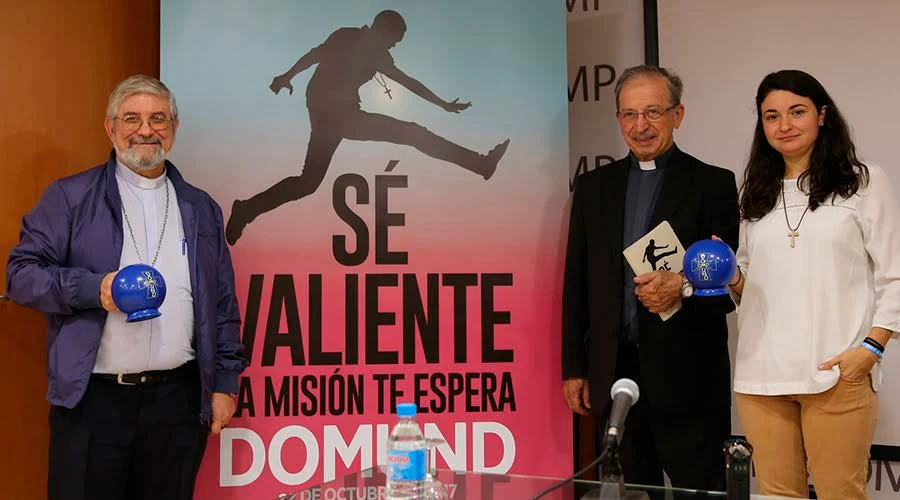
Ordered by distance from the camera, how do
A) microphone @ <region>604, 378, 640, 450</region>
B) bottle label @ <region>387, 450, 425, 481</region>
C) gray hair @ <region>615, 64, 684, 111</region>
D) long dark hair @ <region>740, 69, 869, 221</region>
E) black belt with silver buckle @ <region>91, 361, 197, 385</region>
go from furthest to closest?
gray hair @ <region>615, 64, 684, 111</region>
black belt with silver buckle @ <region>91, 361, 197, 385</region>
long dark hair @ <region>740, 69, 869, 221</region>
bottle label @ <region>387, 450, 425, 481</region>
microphone @ <region>604, 378, 640, 450</region>

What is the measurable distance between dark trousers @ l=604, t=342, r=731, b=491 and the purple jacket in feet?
→ 4.31

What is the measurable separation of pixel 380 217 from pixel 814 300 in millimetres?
1503

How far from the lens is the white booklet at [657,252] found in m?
2.95

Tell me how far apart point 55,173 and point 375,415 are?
4.64ft

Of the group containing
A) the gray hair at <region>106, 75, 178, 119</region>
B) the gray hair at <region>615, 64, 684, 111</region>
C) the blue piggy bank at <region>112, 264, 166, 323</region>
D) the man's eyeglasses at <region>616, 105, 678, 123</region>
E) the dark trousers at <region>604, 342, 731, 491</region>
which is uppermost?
the gray hair at <region>615, 64, 684, 111</region>

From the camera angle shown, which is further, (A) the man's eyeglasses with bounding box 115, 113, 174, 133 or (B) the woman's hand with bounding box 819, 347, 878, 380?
(A) the man's eyeglasses with bounding box 115, 113, 174, 133

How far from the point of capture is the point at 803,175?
2.67m

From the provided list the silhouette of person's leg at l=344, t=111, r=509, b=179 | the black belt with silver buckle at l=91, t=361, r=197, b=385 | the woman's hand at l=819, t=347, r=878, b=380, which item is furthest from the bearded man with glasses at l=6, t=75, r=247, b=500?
the woman's hand at l=819, t=347, r=878, b=380

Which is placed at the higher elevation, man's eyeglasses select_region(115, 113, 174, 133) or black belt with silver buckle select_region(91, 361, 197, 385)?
man's eyeglasses select_region(115, 113, 174, 133)

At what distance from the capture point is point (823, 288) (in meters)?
2.54

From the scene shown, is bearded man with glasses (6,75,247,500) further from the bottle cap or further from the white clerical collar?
the bottle cap

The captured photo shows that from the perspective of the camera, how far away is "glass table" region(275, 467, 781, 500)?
206 centimetres

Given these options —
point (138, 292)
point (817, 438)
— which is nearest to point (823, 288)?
point (817, 438)

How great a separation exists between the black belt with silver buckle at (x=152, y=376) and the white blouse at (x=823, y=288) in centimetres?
170
